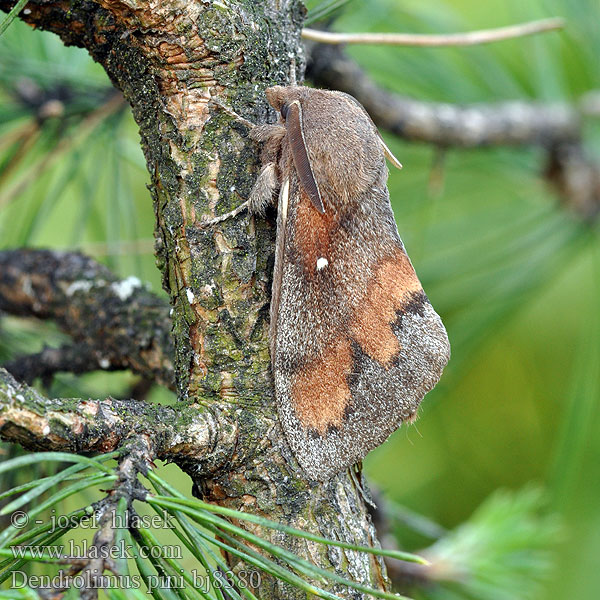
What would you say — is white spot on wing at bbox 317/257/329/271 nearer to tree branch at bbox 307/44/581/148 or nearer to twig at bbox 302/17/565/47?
twig at bbox 302/17/565/47

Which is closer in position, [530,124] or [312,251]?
[312,251]

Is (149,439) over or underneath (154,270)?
over

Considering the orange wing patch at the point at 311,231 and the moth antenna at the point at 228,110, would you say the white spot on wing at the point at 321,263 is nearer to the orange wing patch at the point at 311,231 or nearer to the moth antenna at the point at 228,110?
the orange wing patch at the point at 311,231

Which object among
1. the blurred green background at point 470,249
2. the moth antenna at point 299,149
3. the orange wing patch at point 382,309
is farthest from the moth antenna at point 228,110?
the blurred green background at point 470,249

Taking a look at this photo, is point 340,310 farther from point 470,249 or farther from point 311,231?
point 470,249

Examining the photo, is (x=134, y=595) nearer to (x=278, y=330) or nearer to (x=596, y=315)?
(x=278, y=330)

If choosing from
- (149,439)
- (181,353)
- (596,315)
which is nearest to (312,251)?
(181,353)

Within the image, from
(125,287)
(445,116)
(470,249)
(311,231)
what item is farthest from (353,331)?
(470,249)
